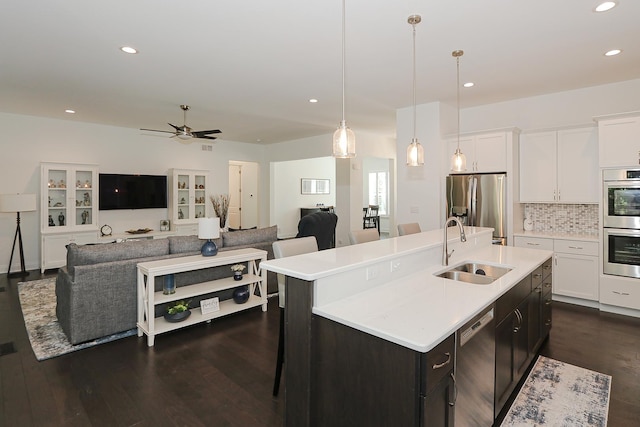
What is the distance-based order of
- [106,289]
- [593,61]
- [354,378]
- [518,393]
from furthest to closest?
[593,61] → [106,289] → [518,393] → [354,378]

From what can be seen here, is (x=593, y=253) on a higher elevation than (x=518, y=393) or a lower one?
higher

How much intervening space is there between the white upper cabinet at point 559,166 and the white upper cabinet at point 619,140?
0.99 ft

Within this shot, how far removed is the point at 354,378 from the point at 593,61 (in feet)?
13.5

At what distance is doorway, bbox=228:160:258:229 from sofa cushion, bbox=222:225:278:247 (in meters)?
5.79

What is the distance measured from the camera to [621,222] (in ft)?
12.6

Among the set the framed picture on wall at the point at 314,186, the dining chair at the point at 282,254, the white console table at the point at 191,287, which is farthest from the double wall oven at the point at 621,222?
the framed picture on wall at the point at 314,186

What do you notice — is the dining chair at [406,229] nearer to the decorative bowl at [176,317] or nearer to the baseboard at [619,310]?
the baseboard at [619,310]

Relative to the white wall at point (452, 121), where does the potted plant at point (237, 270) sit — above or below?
below

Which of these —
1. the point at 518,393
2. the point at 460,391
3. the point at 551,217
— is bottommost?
the point at 518,393

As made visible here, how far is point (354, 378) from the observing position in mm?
1570

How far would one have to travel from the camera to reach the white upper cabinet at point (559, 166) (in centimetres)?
430

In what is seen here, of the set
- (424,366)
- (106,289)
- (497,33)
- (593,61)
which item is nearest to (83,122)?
(106,289)

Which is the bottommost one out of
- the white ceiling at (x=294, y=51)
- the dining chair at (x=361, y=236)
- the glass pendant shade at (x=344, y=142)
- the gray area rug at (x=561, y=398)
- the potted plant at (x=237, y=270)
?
the gray area rug at (x=561, y=398)

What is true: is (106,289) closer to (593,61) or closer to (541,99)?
(593,61)
